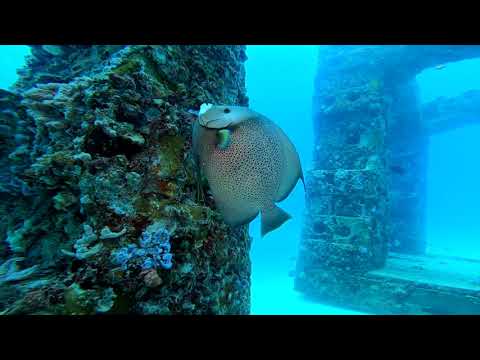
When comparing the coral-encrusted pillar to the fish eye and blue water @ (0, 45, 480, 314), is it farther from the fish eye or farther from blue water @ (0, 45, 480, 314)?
the fish eye

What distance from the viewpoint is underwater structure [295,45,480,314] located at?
9383mm

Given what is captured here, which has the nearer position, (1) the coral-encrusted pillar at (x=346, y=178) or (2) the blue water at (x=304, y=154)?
(1) the coral-encrusted pillar at (x=346, y=178)

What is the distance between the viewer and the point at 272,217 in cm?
181

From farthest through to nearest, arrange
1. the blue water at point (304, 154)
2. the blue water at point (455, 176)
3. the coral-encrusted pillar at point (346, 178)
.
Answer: the blue water at point (455, 176) < the blue water at point (304, 154) < the coral-encrusted pillar at point (346, 178)

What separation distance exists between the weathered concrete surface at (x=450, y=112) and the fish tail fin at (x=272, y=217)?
19.3m

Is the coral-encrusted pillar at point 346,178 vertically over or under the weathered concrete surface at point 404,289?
over

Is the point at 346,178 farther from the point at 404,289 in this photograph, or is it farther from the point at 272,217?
the point at 272,217

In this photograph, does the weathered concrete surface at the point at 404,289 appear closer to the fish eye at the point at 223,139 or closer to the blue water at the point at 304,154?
the blue water at the point at 304,154

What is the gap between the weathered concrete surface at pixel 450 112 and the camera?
17250 millimetres

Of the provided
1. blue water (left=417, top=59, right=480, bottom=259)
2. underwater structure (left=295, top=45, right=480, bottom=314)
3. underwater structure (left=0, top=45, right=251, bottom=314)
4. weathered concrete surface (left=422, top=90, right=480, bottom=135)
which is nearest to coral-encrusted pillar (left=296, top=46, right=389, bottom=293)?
underwater structure (left=295, top=45, right=480, bottom=314)

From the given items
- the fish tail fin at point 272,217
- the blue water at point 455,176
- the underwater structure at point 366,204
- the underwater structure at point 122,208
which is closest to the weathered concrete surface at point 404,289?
the underwater structure at point 366,204
